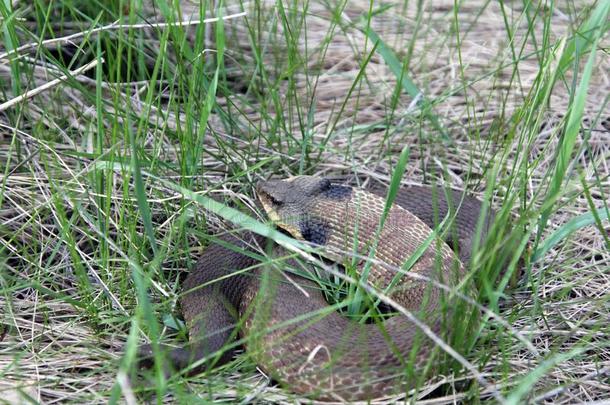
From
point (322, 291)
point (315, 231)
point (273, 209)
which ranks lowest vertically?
point (322, 291)

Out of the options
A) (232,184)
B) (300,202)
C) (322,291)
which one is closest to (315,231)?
(300,202)

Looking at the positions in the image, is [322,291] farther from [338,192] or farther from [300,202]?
[338,192]

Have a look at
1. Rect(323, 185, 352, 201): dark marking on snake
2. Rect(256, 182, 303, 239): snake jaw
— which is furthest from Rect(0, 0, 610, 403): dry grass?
Rect(323, 185, 352, 201): dark marking on snake

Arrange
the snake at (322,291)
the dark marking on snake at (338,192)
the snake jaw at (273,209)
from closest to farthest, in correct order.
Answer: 1. the snake at (322,291)
2. the snake jaw at (273,209)
3. the dark marking on snake at (338,192)

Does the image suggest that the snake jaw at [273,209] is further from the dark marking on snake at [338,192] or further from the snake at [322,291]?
the dark marking on snake at [338,192]

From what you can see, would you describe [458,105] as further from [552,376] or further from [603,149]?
[552,376]

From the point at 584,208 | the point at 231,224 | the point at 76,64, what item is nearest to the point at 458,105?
the point at 584,208

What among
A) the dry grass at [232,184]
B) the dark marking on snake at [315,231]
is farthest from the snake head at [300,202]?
the dry grass at [232,184]
